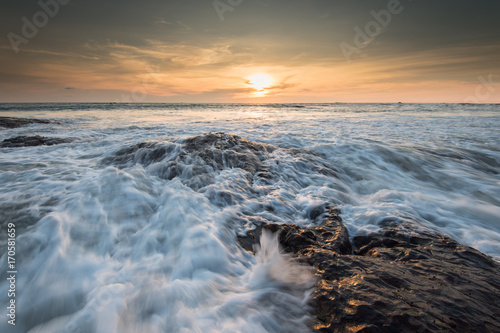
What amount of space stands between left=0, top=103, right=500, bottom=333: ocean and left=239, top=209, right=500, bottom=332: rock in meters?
0.22

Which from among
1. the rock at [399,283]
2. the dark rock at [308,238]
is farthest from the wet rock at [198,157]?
the rock at [399,283]

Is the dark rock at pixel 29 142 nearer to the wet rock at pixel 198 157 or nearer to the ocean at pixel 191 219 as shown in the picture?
the ocean at pixel 191 219

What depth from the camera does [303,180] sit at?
5125 mm

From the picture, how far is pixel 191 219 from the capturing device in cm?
339

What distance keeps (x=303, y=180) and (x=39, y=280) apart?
14.5ft

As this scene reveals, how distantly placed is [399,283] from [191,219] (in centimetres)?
259

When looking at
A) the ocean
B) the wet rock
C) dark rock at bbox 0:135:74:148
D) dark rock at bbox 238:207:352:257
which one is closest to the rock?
dark rock at bbox 238:207:352:257

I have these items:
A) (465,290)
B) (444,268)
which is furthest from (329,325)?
(444,268)

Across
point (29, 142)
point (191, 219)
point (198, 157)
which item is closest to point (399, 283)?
point (191, 219)

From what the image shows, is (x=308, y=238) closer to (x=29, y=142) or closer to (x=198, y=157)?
(x=198, y=157)

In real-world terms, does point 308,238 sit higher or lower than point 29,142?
lower

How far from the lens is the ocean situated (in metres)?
2.11

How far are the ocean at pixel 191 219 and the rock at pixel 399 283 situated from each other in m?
0.22

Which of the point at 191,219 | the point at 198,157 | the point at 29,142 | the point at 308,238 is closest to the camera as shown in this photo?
the point at 308,238
